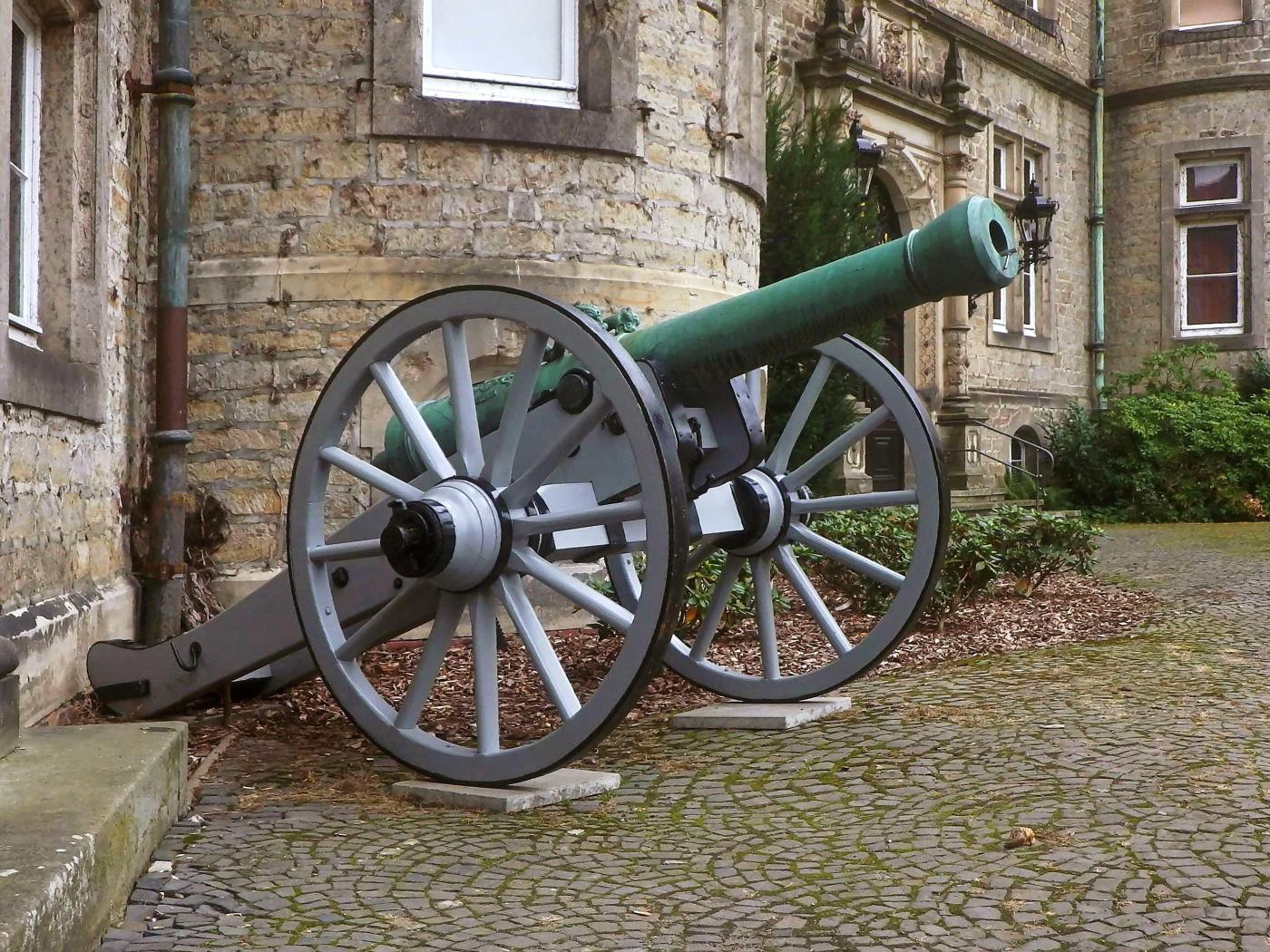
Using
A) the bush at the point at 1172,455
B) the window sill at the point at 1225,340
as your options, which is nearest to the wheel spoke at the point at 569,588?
the bush at the point at 1172,455

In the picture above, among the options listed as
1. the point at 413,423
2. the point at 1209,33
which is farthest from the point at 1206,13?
the point at 413,423

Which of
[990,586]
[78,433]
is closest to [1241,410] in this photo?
[990,586]

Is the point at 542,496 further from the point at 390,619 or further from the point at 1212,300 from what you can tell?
the point at 1212,300

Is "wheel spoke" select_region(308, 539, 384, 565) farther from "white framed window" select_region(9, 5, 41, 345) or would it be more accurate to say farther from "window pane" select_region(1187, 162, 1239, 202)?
→ "window pane" select_region(1187, 162, 1239, 202)

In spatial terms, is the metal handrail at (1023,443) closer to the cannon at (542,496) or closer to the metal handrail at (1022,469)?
the metal handrail at (1022,469)

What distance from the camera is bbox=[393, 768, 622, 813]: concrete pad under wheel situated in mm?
3533

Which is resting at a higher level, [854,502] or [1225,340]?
[1225,340]

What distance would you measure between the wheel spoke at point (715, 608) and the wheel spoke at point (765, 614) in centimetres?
12

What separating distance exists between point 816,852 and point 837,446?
1894 millimetres

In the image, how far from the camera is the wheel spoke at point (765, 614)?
469 centimetres

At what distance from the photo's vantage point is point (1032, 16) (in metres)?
16.1

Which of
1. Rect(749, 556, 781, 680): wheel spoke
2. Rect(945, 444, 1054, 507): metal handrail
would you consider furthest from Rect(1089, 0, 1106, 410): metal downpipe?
Rect(749, 556, 781, 680): wheel spoke

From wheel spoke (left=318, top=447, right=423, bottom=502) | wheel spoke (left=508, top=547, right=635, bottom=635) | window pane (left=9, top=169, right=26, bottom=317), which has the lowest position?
wheel spoke (left=508, top=547, right=635, bottom=635)

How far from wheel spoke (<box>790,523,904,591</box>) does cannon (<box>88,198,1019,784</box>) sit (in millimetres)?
14
